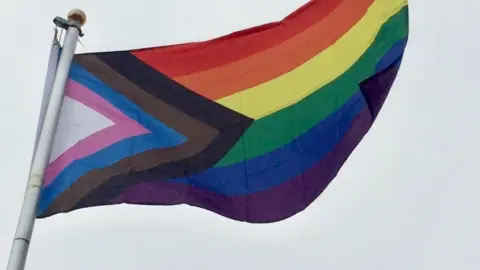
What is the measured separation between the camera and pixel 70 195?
8.84 meters

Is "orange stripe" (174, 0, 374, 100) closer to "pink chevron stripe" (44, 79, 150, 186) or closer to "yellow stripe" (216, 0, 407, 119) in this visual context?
"yellow stripe" (216, 0, 407, 119)

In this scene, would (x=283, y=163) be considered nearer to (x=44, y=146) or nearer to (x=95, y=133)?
(x=95, y=133)

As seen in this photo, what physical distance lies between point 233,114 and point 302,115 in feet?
2.54

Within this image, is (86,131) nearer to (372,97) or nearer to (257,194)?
(257,194)

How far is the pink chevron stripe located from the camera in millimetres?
9148

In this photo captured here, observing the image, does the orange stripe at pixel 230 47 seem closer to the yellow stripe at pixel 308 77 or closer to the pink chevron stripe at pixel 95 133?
the yellow stripe at pixel 308 77

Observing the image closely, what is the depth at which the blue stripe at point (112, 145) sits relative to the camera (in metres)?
8.93

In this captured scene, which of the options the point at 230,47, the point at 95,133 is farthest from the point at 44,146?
Answer: the point at 230,47

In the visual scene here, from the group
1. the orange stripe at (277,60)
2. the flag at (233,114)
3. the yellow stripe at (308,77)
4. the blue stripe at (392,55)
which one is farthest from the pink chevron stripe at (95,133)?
the blue stripe at (392,55)

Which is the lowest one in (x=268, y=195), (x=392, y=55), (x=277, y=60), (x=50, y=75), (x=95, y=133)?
(x=268, y=195)

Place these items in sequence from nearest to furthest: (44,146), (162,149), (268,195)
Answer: (44,146) → (162,149) → (268,195)

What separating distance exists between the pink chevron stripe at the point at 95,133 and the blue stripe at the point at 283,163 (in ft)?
2.51

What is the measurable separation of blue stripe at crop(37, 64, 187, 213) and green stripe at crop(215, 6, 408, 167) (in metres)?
0.68

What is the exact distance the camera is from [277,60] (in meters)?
10.9
